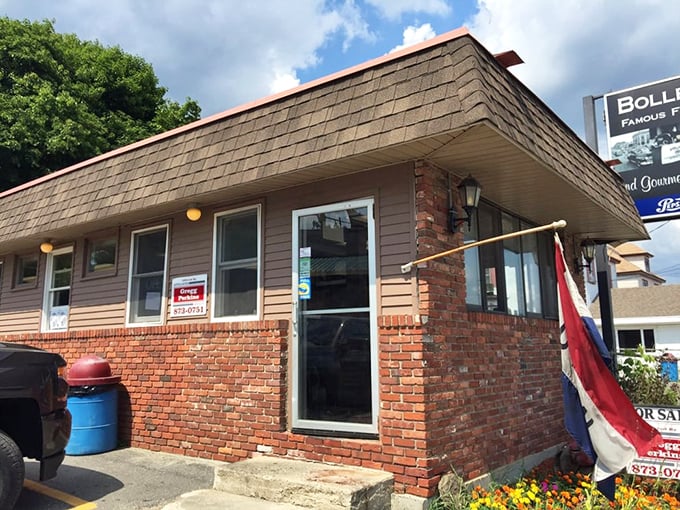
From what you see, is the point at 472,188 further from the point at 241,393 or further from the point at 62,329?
the point at 62,329

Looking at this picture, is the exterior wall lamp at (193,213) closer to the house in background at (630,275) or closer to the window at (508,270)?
the window at (508,270)

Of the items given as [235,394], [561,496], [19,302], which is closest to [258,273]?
[235,394]

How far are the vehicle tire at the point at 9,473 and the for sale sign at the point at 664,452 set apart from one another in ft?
20.2

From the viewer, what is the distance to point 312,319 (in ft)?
18.8

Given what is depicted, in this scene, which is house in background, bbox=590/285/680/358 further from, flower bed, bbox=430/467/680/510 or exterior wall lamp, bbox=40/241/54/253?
exterior wall lamp, bbox=40/241/54/253

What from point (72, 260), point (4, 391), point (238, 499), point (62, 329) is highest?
Result: point (72, 260)

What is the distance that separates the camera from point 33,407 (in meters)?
4.70

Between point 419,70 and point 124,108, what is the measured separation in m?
19.9

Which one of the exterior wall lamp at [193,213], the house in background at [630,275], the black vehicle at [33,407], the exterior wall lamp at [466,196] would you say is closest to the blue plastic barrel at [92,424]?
the black vehicle at [33,407]

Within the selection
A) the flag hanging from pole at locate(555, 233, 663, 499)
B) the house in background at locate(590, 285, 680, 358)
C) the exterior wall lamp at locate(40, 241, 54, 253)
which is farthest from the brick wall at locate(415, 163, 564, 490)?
the house in background at locate(590, 285, 680, 358)

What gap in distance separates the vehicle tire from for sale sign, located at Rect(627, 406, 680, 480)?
6.16 meters

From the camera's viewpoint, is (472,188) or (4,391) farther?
(472,188)

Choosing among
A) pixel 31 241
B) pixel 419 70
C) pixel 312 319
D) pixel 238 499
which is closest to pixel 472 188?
pixel 419 70

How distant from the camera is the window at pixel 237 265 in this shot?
6391 millimetres
